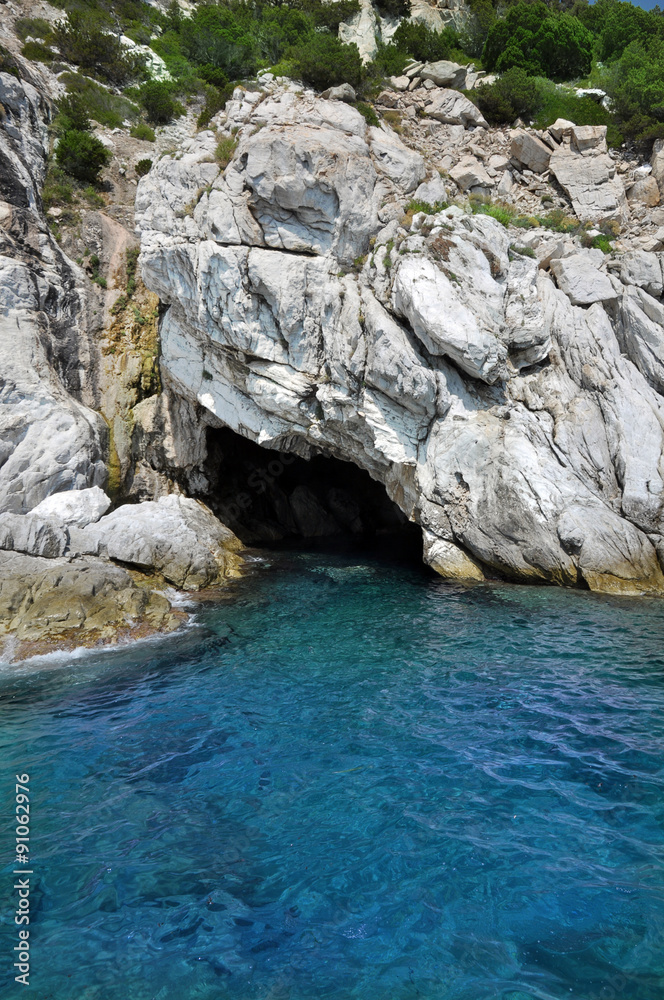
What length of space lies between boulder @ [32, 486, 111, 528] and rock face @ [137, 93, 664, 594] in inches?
232

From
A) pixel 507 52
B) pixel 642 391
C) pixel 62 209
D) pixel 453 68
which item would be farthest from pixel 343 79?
pixel 642 391

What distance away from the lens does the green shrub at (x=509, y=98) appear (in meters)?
26.8

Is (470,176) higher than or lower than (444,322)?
higher

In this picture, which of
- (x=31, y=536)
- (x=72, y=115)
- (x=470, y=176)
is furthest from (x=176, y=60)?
(x=31, y=536)

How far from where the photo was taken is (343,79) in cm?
2514

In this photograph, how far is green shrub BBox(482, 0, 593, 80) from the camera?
29.8 meters

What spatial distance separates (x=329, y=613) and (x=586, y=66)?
36.2 m

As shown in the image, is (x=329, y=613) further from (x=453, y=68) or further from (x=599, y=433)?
(x=453, y=68)

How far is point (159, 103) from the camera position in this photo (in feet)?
101

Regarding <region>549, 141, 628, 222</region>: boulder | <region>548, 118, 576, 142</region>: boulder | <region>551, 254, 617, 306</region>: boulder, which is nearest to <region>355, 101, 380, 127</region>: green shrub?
<region>549, 141, 628, 222</region>: boulder

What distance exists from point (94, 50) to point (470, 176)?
82.4 feet

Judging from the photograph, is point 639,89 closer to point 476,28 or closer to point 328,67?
point 476,28

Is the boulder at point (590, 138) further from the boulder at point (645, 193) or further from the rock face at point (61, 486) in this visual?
the rock face at point (61, 486)

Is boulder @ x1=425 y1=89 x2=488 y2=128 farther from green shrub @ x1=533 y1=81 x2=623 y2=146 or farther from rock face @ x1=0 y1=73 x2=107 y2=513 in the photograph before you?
rock face @ x1=0 y1=73 x2=107 y2=513
